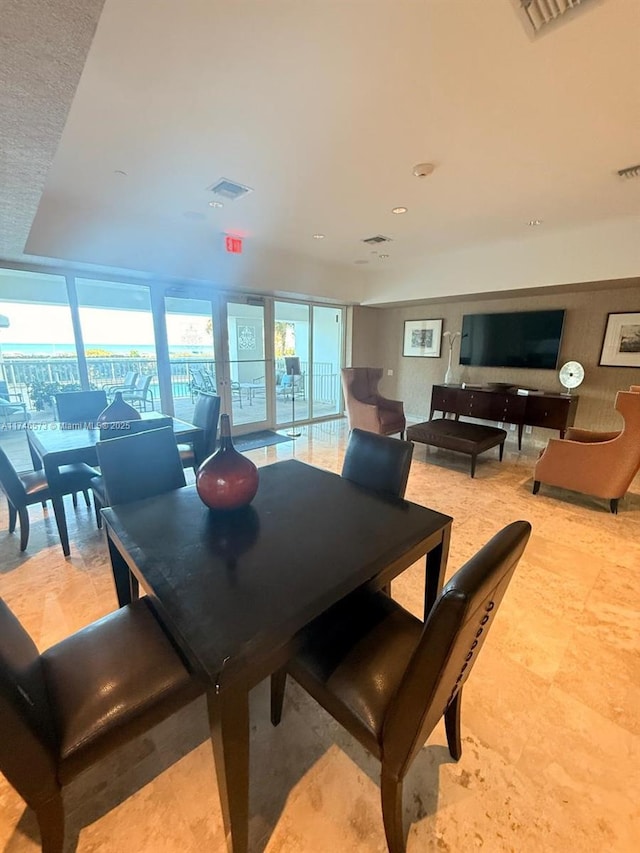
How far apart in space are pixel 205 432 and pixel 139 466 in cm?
145

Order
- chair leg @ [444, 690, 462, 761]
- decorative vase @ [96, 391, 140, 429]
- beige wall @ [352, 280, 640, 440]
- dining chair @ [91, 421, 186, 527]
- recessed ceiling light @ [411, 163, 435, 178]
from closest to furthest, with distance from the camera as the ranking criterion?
chair leg @ [444, 690, 462, 761] → dining chair @ [91, 421, 186, 527] → recessed ceiling light @ [411, 163, 435, 178] → decorative vase @ [96, 391, 140, 429] → beige wall @ [352, 280, 640, 440]

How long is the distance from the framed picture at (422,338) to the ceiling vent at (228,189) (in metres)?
4.05

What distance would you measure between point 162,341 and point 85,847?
4.47m

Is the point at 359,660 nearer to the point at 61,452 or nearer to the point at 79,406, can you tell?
the point at 61,452

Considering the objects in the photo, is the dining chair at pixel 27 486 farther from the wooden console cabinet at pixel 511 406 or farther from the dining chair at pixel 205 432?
the wooden console cabinet at pixel 511 406

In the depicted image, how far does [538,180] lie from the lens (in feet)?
9.06

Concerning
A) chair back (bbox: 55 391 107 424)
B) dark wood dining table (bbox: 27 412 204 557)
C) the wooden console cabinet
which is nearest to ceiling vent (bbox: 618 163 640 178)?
the wooden console cabinet

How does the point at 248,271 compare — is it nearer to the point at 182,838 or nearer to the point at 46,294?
the point at 46,294

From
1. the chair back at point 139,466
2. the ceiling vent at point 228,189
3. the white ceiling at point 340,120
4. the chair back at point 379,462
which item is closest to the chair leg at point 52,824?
the chair back at point 139,466

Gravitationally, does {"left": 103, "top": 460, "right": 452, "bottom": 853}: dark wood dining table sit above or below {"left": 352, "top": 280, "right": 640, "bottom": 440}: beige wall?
below

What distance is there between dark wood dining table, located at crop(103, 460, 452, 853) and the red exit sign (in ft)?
12.0

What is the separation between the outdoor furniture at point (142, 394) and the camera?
4.60m

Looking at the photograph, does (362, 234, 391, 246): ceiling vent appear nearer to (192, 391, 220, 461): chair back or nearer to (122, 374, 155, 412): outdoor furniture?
(192, 391, 220, 461): chair back

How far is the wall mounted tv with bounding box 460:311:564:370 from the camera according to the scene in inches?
188
